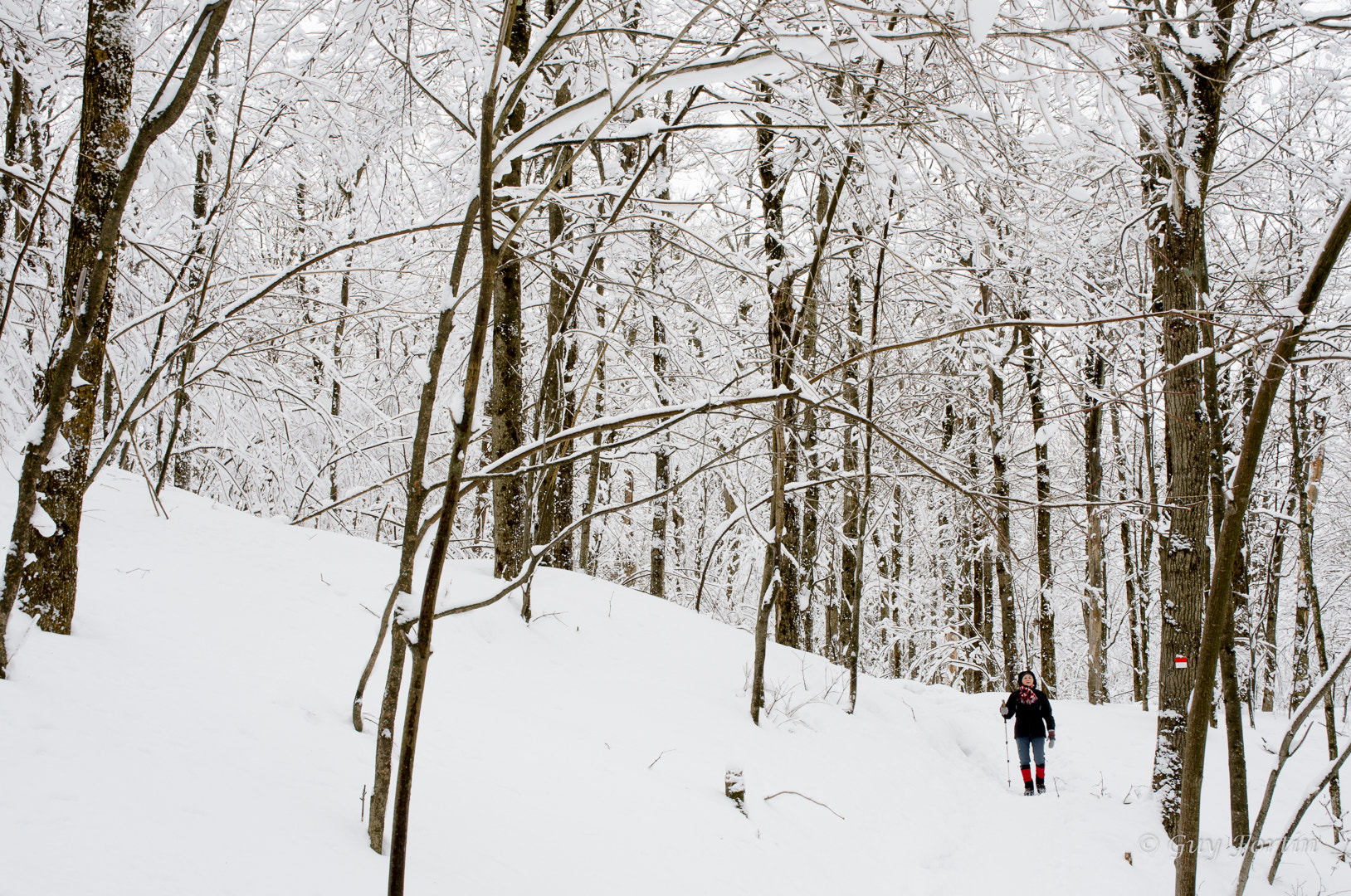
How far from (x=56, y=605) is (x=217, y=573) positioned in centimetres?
158

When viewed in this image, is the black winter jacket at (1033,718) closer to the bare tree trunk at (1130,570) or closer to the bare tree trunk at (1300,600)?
the bare tree trunk at (1300,600)

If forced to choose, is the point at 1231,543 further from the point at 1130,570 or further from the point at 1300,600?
the point at 1300,600

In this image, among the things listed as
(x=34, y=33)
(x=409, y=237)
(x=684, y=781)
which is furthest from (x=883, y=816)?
(x=409, y=237)

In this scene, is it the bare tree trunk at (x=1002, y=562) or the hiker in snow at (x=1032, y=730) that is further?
the bare tree trunk at (x=1002, y=562)

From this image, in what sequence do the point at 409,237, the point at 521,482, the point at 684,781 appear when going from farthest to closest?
the point at 409,237 → the point at 521,482 → the point at 684,781

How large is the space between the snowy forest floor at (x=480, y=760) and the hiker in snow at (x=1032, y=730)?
347 millimetres

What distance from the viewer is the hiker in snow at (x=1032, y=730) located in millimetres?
7625

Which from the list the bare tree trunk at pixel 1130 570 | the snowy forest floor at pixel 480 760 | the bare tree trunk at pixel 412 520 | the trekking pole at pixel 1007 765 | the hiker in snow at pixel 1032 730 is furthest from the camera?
the bare tree trunk at pixel 1130 570

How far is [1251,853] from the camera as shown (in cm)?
305

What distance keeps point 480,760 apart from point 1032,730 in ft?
21.2

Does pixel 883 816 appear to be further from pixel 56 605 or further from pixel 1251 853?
pixel 56 605

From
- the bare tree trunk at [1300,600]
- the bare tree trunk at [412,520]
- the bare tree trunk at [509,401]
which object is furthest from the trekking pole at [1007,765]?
the bare tree trunk at [412,520]

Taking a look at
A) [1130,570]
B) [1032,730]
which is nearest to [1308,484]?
[1130,570]

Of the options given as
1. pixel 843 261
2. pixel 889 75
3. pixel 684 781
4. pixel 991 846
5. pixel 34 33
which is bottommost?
pixel 991 846
